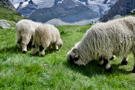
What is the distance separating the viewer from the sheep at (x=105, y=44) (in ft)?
35.7

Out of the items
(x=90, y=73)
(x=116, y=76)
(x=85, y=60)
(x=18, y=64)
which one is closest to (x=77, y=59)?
(x=85, y=60)

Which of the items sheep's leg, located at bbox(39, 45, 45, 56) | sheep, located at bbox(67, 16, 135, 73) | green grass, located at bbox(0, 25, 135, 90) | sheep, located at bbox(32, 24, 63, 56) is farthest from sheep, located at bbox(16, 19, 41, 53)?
sheep, located at bbox(67, 16, 135, 73)

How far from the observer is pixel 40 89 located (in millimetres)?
7211

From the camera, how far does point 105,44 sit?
10836 mm

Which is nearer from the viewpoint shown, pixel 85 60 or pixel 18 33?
pixel 85 60

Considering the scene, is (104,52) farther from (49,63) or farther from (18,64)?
(18,64)

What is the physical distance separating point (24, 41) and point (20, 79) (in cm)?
691

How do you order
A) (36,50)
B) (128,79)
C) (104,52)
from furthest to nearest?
(36,50)
(104,52)
(128,79)

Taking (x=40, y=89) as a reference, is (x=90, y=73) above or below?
below

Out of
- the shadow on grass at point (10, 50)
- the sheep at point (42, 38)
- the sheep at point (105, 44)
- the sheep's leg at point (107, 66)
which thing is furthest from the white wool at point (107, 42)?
the shadow on grass at point (10, 50)

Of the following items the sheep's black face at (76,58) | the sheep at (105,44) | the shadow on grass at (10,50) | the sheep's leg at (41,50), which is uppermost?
the sheep at (105,44)

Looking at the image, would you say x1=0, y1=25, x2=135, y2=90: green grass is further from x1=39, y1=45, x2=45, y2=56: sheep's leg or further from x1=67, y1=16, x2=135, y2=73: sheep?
x1=39, y1=45, x2=45, y2=56: sheep's leg

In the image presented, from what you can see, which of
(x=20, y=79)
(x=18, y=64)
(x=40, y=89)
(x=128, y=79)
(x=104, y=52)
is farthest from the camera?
(x=104, y=52)

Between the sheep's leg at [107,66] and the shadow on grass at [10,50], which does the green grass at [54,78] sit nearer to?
the sheep's leg at [107,66]
